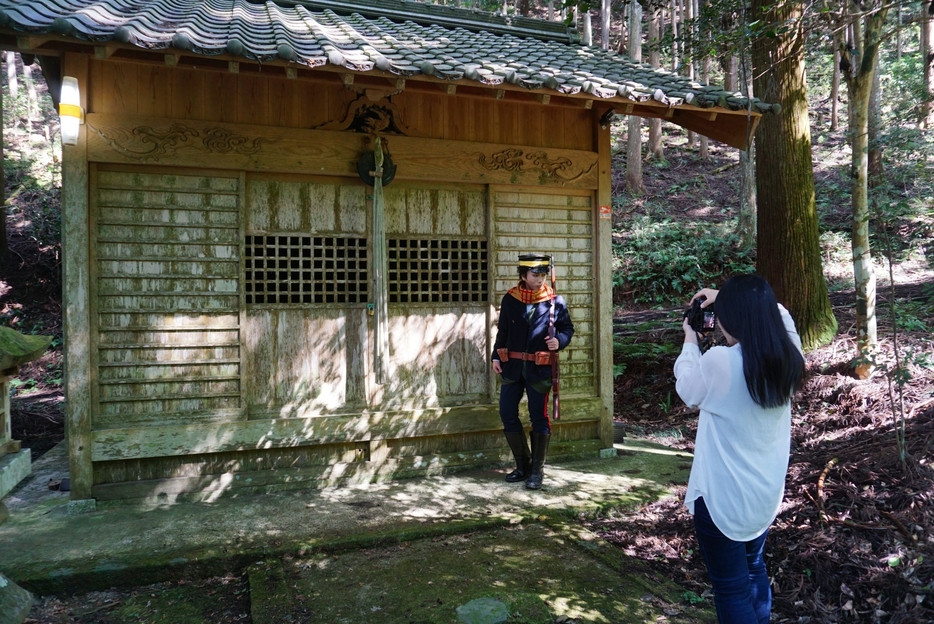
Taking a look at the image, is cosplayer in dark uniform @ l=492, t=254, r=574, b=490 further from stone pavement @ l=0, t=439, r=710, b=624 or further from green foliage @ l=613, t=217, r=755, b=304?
green foliage @ l=613, t=217, r=755, b=304

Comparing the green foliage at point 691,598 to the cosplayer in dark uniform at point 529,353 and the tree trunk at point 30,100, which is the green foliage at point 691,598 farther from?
the tree trunk at point 30,100

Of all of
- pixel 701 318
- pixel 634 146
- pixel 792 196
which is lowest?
pixel 701 318

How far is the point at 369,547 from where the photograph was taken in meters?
4.67

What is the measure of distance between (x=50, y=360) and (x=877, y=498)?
45.0 feet

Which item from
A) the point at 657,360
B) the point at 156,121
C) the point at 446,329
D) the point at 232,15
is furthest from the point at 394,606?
the point at 657,360

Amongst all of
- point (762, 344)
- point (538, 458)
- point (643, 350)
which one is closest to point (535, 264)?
point (538, 458)

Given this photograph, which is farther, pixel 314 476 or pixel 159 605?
pixel 314 476

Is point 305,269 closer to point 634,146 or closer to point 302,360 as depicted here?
point 302,360

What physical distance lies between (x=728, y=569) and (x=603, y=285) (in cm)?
429

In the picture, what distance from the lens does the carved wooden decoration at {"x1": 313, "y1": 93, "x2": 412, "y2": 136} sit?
234 inches

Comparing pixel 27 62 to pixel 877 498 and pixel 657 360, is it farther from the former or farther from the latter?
pixel 657 360

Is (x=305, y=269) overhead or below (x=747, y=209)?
below

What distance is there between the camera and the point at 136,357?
5.43 m

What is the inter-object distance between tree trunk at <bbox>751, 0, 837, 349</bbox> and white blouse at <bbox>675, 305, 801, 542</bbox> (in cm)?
571
